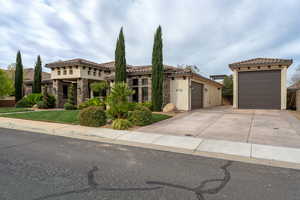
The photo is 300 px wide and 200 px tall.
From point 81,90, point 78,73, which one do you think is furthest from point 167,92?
point 78,73

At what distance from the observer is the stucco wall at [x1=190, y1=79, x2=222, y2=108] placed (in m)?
20.5

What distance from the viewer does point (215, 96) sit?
25031 millimetres

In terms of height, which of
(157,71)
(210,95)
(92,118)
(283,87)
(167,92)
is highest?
(157,71)

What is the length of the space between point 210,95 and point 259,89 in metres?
6.94

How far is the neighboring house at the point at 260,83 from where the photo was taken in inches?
603

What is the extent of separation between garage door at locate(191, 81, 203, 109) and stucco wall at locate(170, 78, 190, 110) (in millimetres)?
1416

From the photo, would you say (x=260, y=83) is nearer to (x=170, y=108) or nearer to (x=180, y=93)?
(x=180, y=93)

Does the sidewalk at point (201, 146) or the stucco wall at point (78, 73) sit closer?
the sidewalk at point (201, 146)

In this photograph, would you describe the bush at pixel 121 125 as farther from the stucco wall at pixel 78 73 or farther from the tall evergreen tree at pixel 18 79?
the tall evergreen tree at pixel 18 79

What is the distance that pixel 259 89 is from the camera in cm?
1617

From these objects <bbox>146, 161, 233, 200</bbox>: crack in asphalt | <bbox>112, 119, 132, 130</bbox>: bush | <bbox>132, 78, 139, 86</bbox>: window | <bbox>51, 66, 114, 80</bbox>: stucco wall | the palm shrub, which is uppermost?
<bbox>51, 66, 114, 80</bbox>: stucco wall

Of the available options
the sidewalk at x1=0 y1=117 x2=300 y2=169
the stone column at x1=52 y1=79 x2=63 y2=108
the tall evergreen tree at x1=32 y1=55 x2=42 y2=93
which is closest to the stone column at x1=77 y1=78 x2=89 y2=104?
the stone column at x1=52 y1=79 x2=63 y2=108

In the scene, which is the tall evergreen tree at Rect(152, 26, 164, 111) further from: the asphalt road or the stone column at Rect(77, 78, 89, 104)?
the stone column at Rect(77, 78, 89, 104)

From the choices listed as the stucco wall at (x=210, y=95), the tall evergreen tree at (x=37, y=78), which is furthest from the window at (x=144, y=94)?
the tall evergreen tree at (x=37, y=78)
